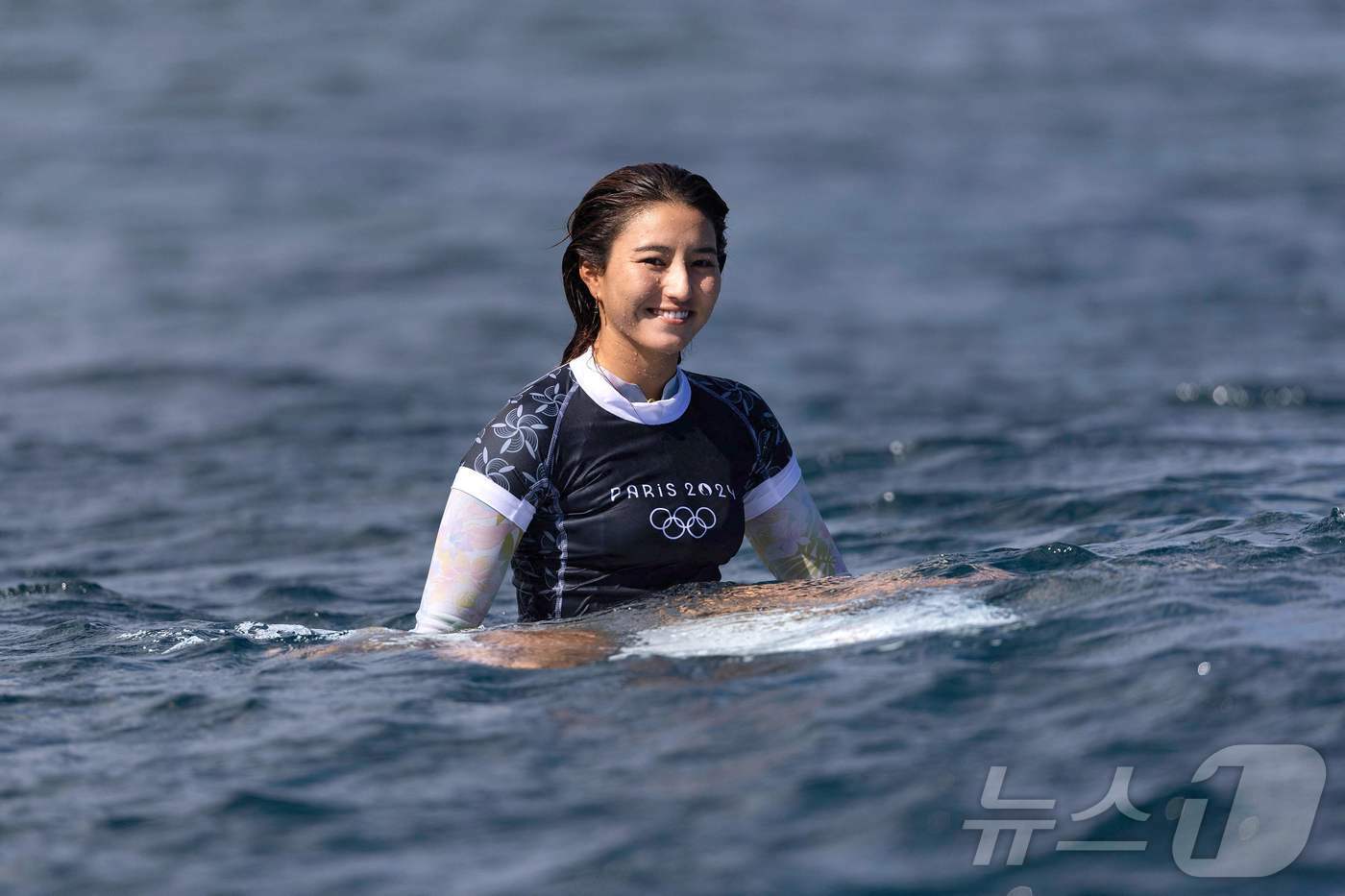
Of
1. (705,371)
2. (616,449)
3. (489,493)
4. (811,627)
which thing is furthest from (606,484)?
(705,371)

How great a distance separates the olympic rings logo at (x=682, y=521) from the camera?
5.27m

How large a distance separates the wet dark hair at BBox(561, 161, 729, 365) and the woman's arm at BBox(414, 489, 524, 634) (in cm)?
83

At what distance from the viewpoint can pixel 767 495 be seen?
5570mm

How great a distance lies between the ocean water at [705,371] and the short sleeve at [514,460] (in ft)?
1.65

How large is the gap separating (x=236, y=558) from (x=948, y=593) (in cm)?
492

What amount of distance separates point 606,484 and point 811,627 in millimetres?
779

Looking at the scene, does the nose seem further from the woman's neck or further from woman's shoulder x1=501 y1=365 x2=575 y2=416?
woman's shoulder x1=501 y1=365 x2=575 y2=416

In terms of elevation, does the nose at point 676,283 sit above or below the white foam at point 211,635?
above

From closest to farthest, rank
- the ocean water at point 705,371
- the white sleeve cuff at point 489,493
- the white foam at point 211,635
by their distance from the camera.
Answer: the ocean water at point 705,371 < the white sleeve cuff at point 489,493 < the white foam at point 211,635

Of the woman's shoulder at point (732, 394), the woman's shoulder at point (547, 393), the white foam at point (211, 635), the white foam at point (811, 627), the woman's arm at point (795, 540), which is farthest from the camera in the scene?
the white foam at point (211, 635)

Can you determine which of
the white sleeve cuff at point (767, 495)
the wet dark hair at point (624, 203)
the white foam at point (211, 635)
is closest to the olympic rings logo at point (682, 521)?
the white sleeve cuff at point (767, 495)

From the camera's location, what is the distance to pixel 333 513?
9984 mm

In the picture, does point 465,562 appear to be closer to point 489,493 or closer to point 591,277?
point 489,493

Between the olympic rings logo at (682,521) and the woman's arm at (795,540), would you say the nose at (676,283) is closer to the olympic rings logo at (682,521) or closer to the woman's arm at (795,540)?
the olympic rings logo at (682,521)
